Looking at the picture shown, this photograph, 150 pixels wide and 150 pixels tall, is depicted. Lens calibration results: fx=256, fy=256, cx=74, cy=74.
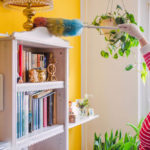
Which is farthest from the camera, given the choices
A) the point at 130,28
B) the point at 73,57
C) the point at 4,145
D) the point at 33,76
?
the point at 73,57

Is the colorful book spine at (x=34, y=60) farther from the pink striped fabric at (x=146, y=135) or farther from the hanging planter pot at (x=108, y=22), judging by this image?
the pink striped fabric at (x=146, y=135)

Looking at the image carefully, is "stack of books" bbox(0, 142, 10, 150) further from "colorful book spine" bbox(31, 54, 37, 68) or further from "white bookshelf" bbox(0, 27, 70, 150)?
"colorful book spine" bbox(31, 54, 37, 68)

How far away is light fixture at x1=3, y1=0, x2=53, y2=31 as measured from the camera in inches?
63.6

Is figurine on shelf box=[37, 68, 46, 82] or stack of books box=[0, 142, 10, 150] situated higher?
figurine on shelf box=[37, 68, 46, 82]

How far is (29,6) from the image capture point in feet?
5.65

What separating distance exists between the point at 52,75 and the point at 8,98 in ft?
1.60

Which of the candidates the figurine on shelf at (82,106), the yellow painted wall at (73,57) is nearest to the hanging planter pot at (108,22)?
the yellow painted wall at (73,57)

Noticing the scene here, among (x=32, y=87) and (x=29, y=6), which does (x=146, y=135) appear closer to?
(x=32, y=87)

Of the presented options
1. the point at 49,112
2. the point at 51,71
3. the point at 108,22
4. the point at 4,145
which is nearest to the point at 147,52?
the point at 108,22

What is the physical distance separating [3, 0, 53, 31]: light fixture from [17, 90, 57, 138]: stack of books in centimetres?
45

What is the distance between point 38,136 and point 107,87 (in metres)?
1.31

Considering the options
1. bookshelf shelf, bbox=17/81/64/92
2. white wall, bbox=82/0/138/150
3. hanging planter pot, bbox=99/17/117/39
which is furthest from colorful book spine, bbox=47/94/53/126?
white wall, bbox=82/0/138/150

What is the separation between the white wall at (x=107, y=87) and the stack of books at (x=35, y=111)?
0.99 meters

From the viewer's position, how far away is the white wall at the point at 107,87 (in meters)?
2.59
